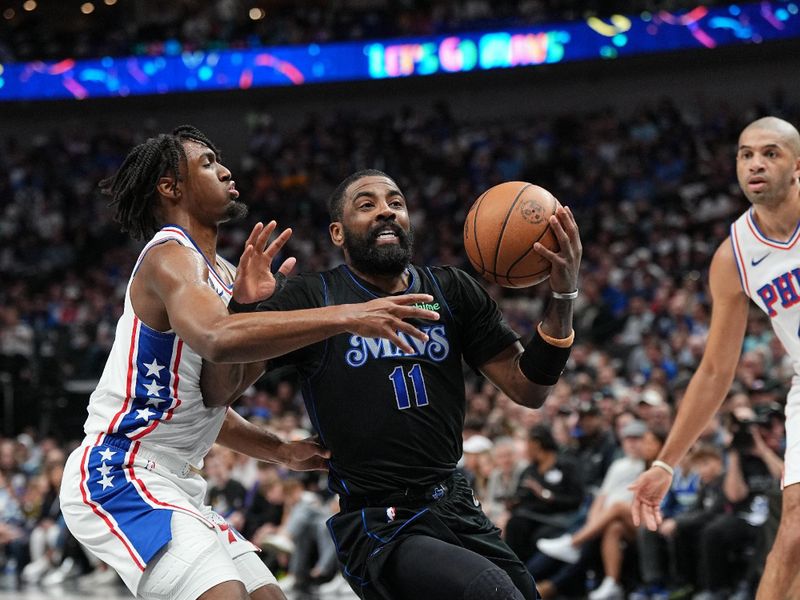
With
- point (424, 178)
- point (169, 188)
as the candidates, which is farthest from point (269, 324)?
point (424, 178)

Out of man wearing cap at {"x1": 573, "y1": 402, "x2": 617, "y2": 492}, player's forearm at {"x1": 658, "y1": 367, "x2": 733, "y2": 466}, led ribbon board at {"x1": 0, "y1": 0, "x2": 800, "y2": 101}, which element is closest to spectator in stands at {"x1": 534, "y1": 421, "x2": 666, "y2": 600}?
man wearing cap at {"x1": 573, "y1": 402, "x2": 617, "y2": 492}

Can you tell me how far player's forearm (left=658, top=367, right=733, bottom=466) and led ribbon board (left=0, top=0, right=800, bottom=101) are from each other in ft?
50.1

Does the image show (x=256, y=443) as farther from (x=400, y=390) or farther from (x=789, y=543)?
(x=789, y=543)

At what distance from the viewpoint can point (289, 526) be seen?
10.5 metres

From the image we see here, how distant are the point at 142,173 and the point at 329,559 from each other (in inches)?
262

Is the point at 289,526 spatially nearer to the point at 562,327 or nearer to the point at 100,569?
the point at 100,569

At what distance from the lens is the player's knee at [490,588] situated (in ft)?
12.3

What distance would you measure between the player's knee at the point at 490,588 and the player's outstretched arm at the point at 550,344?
787 millimetres

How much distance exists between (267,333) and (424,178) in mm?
18441

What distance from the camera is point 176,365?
3936 mm

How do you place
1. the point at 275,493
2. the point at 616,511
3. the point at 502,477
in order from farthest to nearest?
the point at 275,493, the point at 502,477, the point at 616,511

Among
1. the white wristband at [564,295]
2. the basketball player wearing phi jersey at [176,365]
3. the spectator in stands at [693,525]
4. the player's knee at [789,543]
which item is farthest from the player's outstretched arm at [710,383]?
the spectator in stands at [693,525]

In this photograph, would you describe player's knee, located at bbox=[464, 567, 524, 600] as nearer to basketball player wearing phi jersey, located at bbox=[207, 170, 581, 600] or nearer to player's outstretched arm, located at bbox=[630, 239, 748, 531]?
basketball player wearing phi jersey, located at bbox=[207, 170, 581, 600]

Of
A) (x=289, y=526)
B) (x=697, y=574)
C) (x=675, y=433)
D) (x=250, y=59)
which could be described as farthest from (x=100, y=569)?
(x=250, y=59)
